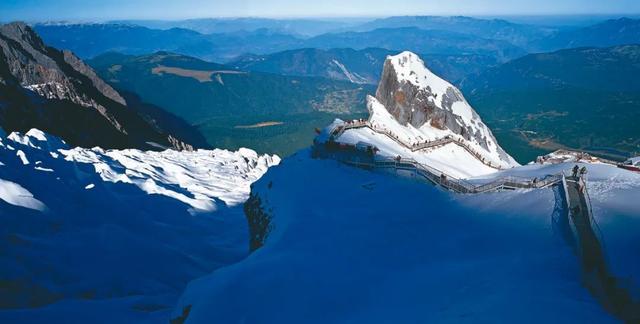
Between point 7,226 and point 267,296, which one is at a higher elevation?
point 267,296

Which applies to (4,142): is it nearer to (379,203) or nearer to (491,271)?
(379,203)

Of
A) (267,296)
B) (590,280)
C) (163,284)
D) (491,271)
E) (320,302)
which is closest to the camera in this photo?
(590,280)

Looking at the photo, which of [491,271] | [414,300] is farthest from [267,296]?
[491,271]

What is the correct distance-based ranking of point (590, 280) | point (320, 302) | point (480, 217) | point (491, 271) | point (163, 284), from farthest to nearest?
1. point (163, 284)
2. point (480, 217)
3. point (320, 302)
4. point (491, 271)
5. point (590, 280)

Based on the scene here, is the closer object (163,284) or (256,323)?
(256,323)

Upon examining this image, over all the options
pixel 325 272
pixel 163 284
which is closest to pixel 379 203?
pixel 325 272

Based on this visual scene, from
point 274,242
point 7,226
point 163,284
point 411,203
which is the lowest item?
point 163,284

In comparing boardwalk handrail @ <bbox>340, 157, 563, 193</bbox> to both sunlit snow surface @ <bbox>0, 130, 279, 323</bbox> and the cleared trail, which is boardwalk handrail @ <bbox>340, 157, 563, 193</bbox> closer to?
Answer: the cleared trail

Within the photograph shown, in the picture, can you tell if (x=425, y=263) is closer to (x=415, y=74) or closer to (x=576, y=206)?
(x=576, y=206)
